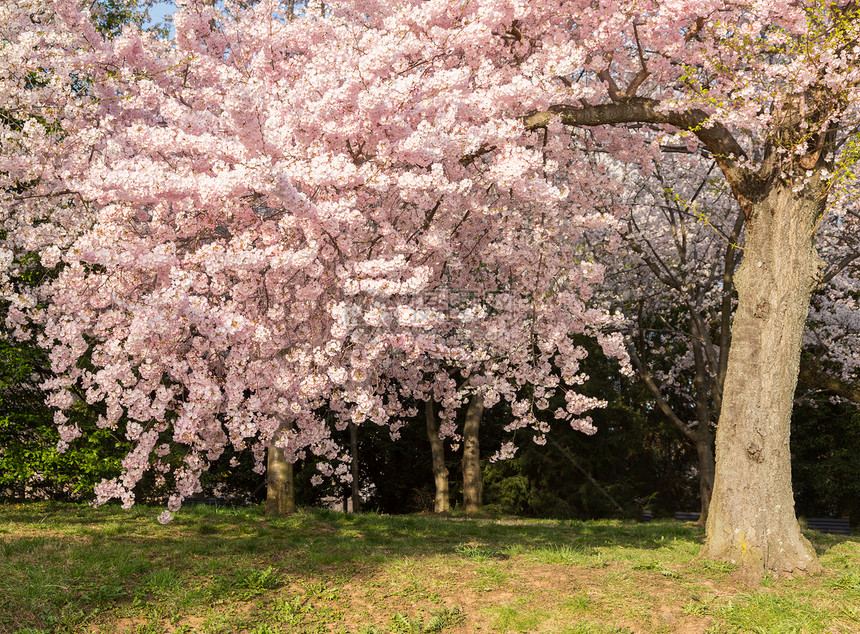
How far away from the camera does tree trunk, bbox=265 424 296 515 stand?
1304 cm

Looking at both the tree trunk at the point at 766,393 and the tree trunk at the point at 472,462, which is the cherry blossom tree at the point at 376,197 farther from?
the tree trunk at the point at 472,462

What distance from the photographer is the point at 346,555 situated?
26.2ft

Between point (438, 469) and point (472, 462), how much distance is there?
1.10 m

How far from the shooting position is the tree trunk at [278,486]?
1304 centimetres

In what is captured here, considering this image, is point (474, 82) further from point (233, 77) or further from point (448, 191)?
point (233, 77)

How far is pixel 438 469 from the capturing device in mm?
18828

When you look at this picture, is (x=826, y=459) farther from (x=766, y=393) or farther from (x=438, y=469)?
(x=766, y=393)

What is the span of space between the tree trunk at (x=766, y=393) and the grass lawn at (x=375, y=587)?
1.38ft

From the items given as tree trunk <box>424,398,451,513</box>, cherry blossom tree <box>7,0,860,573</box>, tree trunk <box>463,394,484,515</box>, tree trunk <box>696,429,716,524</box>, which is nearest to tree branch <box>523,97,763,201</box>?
cherry blossom tree <box>7,0,860,573</box>

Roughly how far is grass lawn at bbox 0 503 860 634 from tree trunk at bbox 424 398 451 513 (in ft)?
30.4

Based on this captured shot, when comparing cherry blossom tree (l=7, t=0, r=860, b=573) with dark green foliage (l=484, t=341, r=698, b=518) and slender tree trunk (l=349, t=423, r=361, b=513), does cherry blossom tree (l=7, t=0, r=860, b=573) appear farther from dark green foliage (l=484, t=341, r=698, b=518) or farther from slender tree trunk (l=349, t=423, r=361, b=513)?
dark green foliage (l=484, t=341, r=698, b=518)

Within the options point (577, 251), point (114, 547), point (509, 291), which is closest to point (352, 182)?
point (509, 291)

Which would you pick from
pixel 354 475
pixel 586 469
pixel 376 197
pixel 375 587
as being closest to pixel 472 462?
pixel 354 475

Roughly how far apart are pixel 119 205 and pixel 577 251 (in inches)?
343
